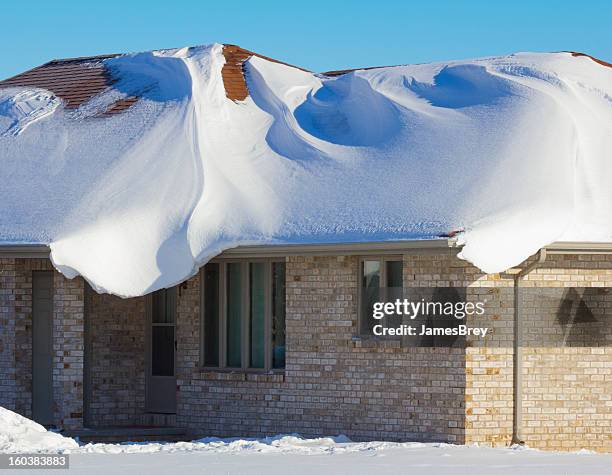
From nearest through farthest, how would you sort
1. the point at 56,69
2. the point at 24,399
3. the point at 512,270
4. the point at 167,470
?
the point at 167,470 < the point at 512,270 < the point at 24,399 < the point at 56,69

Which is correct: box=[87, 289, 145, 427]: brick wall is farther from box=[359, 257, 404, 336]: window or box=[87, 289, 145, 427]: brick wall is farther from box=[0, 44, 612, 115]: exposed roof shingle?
box=[359, 257, 404, 336]: window

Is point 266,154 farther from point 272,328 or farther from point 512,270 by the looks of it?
point 512,270

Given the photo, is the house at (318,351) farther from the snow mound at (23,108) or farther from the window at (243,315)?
the snow mound at (23,108)

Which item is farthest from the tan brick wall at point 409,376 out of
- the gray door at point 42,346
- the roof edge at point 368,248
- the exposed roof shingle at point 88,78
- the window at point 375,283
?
the exposed roof shingle at point 88,78

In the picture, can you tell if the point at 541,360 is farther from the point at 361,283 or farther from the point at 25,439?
the point at 25,439

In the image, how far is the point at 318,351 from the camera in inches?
647

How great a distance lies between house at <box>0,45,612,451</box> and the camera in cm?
1556

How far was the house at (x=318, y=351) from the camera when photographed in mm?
15562

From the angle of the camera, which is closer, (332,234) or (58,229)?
(332,234)

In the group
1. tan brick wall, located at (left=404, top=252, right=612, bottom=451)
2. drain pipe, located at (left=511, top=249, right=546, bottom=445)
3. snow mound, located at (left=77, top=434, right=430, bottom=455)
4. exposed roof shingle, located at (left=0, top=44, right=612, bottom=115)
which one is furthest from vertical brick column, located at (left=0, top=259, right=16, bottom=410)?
drain pipe, located at (left=511, top=249, right=546, bottom=445)

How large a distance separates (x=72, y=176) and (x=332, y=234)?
14.7ft

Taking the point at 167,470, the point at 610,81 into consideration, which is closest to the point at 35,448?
the point at 167,470

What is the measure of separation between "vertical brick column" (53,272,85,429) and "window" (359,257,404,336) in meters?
3.85

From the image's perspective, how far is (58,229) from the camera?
1700 cm
